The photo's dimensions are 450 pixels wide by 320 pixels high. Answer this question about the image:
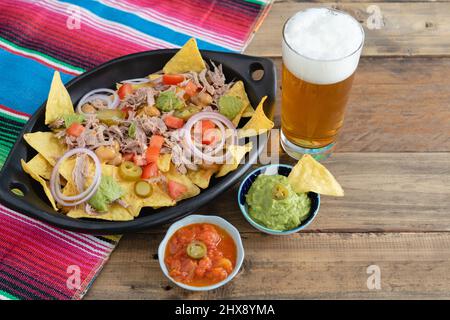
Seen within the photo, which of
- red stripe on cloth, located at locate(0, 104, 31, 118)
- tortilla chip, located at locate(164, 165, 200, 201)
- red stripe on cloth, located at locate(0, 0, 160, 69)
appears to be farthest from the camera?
red stripe on cloth, located at locate(0, 0, 160, 69)

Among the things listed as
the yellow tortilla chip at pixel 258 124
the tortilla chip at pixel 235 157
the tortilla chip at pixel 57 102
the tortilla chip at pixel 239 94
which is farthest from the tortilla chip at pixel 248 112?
the tortilla chip at pixel 57 102

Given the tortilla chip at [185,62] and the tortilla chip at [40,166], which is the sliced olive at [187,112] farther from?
the tortilla chip at [40,166]

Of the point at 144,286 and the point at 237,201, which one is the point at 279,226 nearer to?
the point at 237,201

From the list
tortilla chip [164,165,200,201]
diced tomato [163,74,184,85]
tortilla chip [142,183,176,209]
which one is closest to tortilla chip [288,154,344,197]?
tortilla chip [164,165,200,201]

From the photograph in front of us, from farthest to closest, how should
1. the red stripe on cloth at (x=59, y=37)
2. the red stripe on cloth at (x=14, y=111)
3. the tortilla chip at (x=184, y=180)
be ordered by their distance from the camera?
1. the red stripe on cloth at (x=59, y=37)
2. the red stripe on cloth at (x=14, y=111)
3. the tortilla chip at (x=184, y=180)

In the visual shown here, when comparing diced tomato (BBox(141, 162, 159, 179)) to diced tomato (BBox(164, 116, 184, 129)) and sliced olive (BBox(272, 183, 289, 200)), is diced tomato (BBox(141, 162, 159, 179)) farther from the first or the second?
sliced olive (BBox(272, 183, 289, 200))

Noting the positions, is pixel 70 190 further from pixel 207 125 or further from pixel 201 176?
pixel 207 125
